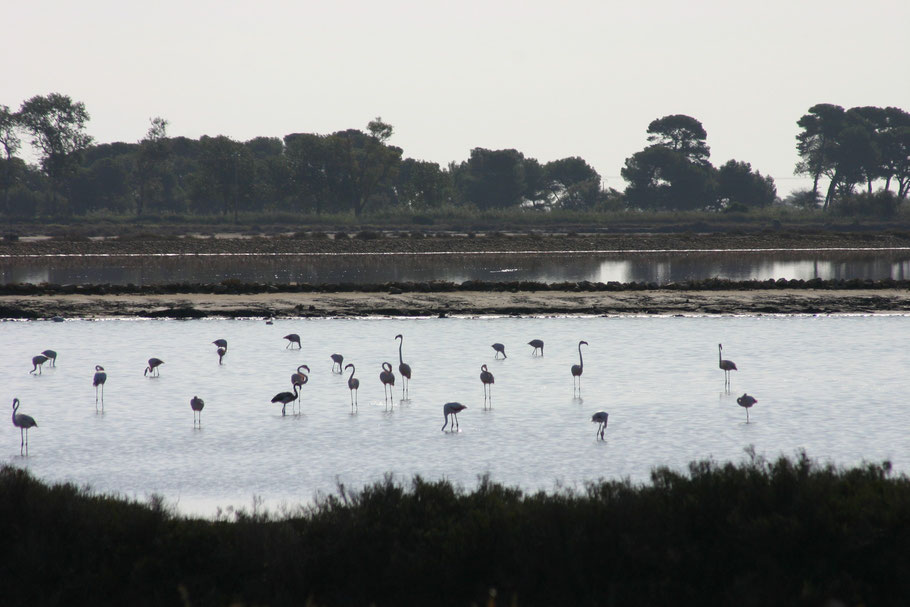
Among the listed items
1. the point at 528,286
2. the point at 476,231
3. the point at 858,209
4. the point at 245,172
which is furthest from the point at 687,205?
the point at 528,286

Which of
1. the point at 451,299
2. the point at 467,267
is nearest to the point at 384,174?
the point at 467,267

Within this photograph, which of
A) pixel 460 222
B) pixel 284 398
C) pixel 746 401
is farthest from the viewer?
pixel 460 222

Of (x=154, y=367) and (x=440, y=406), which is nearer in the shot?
(x=440, y=406)

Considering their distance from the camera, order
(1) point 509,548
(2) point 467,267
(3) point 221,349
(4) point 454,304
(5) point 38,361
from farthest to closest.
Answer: (2) point 467,267
(4) point 454,304
(3) point 221,349
(5) point 38,361
(1) point 509,548

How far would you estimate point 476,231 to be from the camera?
264ft

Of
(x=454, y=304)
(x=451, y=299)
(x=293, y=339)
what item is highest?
(x=451, y=299)

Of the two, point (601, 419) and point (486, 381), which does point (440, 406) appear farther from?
point (601, 419)

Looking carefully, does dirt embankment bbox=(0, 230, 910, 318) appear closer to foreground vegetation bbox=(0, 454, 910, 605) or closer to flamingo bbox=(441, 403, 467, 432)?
flamingo bbox=(441, 403, 467, 432)

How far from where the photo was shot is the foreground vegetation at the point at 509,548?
7.70m

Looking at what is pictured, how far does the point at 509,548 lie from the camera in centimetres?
819

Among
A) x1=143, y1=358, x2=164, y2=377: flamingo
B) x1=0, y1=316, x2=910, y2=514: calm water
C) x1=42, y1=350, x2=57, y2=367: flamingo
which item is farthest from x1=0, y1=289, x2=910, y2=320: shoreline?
x1=143, y1=358, x2=164, y2=377: flamingo

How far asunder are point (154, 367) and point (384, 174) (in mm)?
90358

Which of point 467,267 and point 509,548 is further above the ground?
point 467,267

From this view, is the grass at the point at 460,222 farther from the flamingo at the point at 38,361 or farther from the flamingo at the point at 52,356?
the flamingo at the point at 38,361
